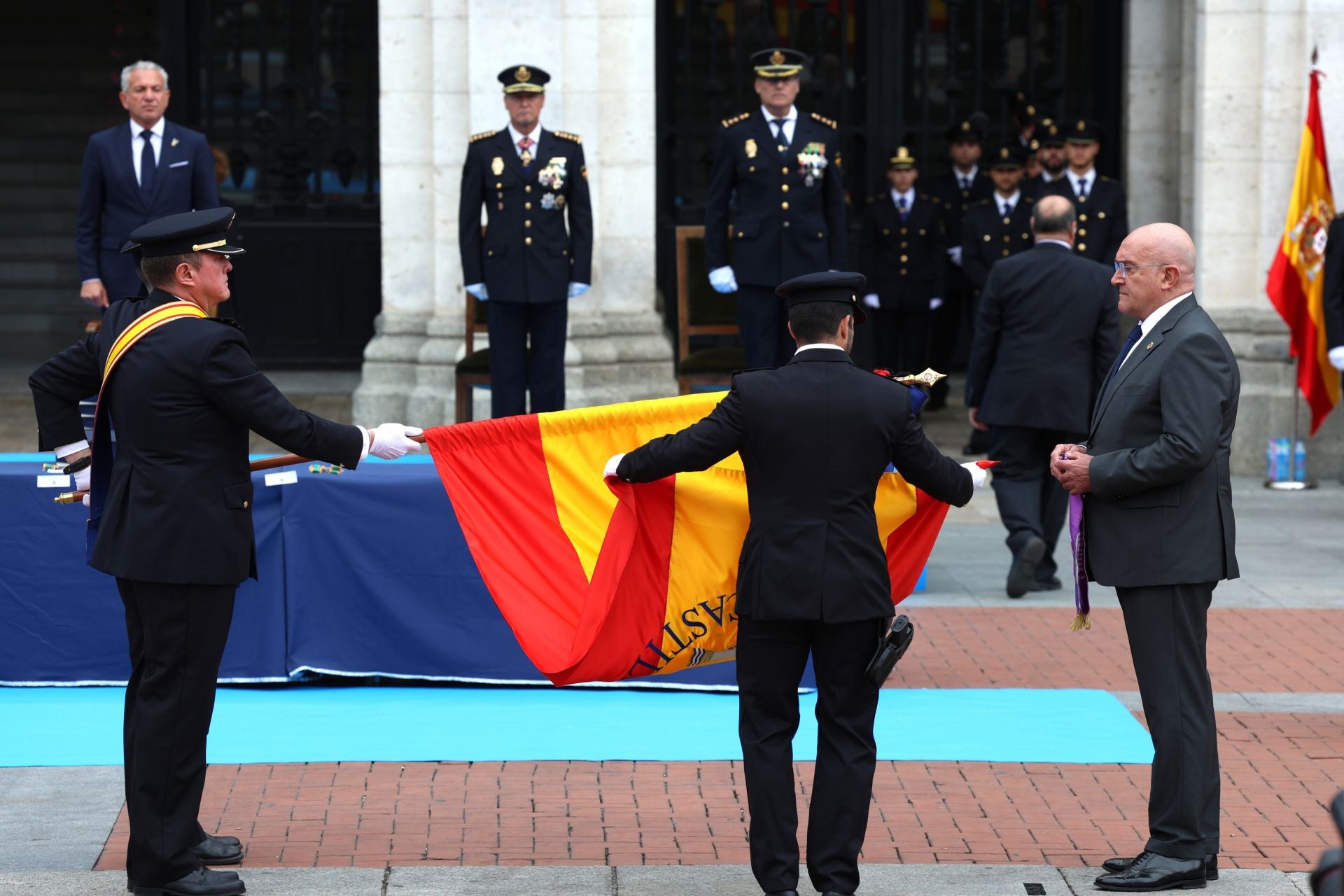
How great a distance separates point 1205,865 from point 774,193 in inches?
242

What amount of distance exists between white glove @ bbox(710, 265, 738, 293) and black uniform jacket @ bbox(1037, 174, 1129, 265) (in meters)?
3.04

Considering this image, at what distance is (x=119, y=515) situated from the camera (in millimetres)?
5465

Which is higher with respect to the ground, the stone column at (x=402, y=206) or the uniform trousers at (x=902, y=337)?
the stone column at (x=402, y=206)

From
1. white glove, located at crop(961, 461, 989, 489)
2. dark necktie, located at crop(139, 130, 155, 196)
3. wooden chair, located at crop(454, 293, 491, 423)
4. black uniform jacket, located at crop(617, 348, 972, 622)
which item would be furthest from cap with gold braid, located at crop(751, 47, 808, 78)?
black uniform jacket, located at crop(617, 348, 972, 622)

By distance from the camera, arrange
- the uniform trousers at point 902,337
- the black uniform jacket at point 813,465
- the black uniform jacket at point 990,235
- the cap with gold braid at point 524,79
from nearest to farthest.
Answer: the black uniform jacket at point 813,465
the cap with gold braid at point 524,79
the black uniform jacket at point 990,235
the uniform trousers at point 902,337

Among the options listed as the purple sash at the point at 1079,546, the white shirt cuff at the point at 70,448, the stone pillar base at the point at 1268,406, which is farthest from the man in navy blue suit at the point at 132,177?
→ the stone pillar base at the point at 1268,406

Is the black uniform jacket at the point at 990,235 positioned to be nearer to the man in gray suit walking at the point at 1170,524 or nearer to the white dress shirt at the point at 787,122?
the white dress shirt at the point at 787,122

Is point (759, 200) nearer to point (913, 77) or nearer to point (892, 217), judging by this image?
point (892, 217)

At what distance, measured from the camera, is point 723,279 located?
11117mm

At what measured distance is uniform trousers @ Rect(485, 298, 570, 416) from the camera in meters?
11.0

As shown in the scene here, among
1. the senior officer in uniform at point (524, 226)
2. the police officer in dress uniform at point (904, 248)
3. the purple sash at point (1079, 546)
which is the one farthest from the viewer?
the police officer in dress uniform at point (904, 248)

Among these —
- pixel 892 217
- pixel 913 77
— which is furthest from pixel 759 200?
pixel 913 77

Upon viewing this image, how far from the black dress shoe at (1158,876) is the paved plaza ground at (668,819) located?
0.09 metres

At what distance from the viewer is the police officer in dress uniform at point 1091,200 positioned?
42.9 ft
